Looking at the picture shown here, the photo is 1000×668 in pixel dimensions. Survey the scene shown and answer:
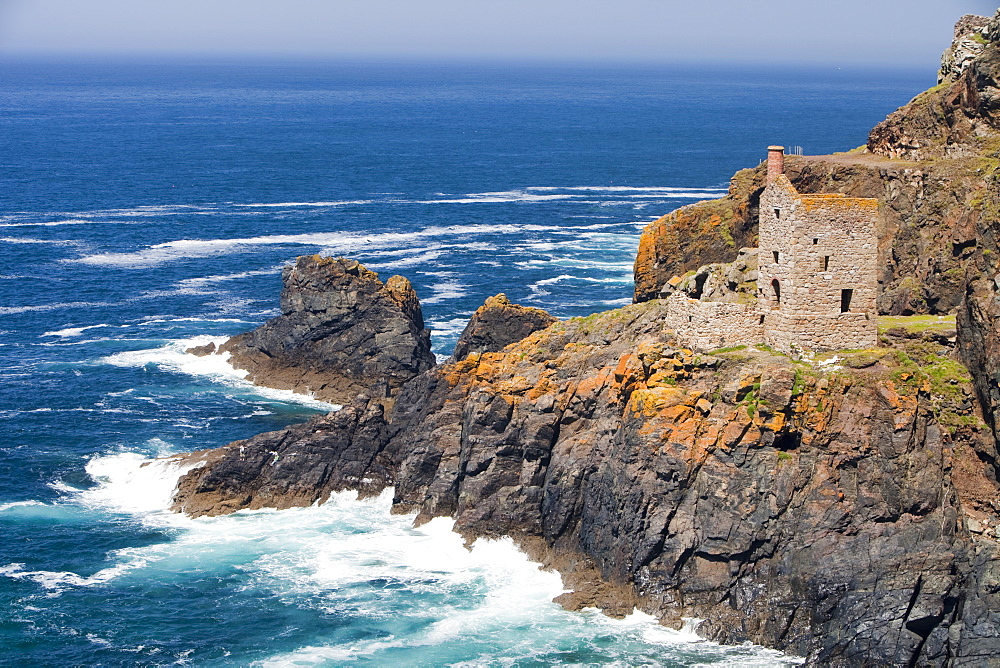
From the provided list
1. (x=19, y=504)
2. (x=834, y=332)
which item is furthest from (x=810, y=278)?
(x=19, y=504)

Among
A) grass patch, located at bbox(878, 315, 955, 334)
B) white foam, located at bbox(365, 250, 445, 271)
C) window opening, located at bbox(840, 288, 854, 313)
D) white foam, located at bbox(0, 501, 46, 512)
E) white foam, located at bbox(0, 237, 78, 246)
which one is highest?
window opening, located at bbox(840, 288, 854, 313)

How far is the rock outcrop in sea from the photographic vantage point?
164 ft

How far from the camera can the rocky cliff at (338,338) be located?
8862 centimetres

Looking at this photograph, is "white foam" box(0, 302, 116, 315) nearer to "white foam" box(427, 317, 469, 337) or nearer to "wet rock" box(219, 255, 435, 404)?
"wet rock" box(219, 255, 435, 404)

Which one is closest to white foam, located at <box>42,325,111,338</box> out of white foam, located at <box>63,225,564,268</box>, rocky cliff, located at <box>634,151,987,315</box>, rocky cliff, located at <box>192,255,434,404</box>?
rocky cliff, located at <box>192,255,434,404</box>

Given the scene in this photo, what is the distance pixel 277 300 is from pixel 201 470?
4405 centimetres

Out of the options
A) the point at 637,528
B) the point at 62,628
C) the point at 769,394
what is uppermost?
the point at 769,394

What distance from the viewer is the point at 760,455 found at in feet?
173

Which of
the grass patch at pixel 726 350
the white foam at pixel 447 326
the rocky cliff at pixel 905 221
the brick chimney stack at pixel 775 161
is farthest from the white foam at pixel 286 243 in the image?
the grass patch at pixel 726 350

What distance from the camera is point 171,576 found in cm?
6066

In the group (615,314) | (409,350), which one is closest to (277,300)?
(409,350)

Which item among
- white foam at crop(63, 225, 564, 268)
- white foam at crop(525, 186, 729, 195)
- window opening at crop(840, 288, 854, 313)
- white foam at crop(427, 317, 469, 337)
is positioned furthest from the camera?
white foam at crop(525, 186, 729, 195)

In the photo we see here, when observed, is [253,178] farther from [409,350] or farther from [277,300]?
[409,350]

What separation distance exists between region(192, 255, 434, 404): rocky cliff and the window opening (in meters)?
38.2
